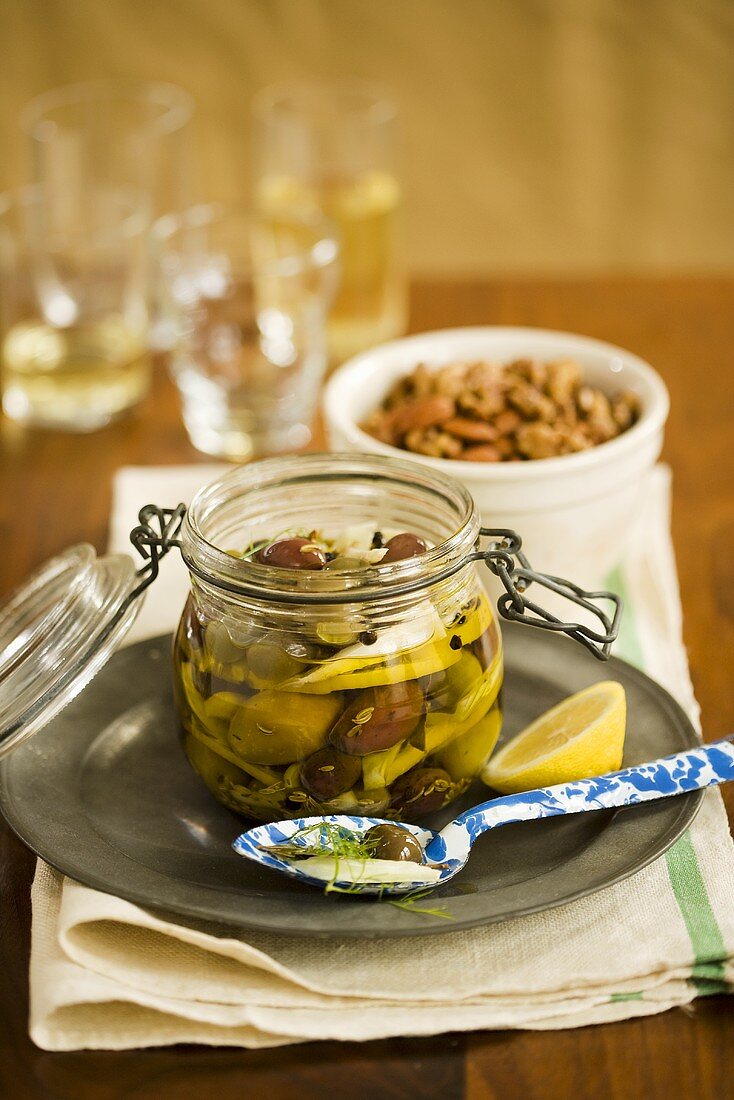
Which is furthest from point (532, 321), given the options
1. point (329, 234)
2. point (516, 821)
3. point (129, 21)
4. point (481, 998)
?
point (129, 21)

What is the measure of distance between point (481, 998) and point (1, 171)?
225 centimetres

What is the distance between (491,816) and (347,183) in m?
1.00

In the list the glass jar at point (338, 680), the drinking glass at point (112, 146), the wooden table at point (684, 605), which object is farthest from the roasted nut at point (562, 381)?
the drinking glass at point (112, 146)

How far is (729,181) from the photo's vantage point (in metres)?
2.45

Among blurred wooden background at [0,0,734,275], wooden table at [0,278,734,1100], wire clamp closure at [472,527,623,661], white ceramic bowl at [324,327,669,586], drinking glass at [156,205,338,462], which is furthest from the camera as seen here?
blurred wooden background at [0,0,734,275]

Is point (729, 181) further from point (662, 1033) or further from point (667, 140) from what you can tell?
point (662, 1033)

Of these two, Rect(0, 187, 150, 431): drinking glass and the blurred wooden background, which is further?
the blurred wooden background

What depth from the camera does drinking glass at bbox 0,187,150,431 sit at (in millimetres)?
1326

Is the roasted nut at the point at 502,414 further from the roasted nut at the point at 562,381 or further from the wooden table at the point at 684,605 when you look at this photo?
the wooden table at the point at 684,605

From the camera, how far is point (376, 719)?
0.63 meters

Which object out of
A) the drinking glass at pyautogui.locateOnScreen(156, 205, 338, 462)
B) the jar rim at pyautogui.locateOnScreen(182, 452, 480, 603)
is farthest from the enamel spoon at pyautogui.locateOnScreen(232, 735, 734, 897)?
the drinking glass at pyautogui.locateOnScreen(156, 205, 338, 462)

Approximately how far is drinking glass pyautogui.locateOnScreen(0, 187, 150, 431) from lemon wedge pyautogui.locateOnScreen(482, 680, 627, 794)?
0.75 m

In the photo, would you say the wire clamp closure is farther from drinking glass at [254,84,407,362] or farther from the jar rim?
drinking glass at [254,84,407,362]

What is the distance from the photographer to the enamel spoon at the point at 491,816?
62cm
